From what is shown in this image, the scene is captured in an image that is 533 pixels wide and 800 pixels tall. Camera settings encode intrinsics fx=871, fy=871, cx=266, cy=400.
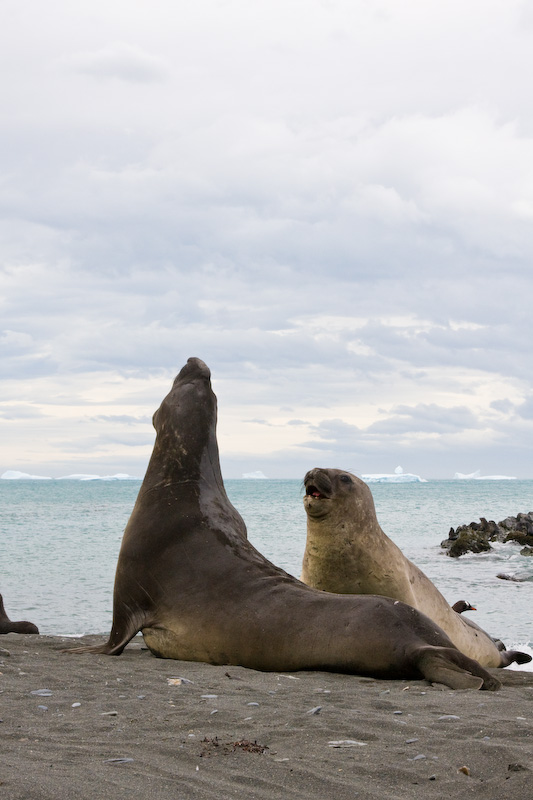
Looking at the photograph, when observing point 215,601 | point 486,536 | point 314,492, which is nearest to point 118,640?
point 215,601

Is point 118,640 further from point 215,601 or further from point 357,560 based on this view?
point 357,560

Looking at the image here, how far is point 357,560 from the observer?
7.64 metres

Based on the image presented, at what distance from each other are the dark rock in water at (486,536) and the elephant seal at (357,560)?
463 inches

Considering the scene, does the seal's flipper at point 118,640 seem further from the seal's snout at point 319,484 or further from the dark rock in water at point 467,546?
the dark rock in water at point 467,546

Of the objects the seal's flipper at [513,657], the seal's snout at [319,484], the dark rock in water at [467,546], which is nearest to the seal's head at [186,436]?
the seal's snout at [319,484]

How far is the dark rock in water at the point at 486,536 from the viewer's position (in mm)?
19453

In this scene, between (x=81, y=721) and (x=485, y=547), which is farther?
(x=485, y=547)

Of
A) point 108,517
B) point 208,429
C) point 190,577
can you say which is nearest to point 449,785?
point 190,577

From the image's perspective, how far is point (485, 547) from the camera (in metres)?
20.1

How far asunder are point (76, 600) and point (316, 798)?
9.57 metres

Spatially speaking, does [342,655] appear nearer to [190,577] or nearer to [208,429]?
[190,577]

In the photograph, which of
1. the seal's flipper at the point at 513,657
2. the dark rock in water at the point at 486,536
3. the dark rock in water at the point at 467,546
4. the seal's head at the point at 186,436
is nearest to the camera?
the seal's head at the point at 186,436

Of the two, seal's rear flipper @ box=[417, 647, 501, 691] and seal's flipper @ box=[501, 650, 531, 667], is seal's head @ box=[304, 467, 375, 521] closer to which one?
seal's flipper @ box=[501, 650, 531, 667]

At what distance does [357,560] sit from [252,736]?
13.1 ft
